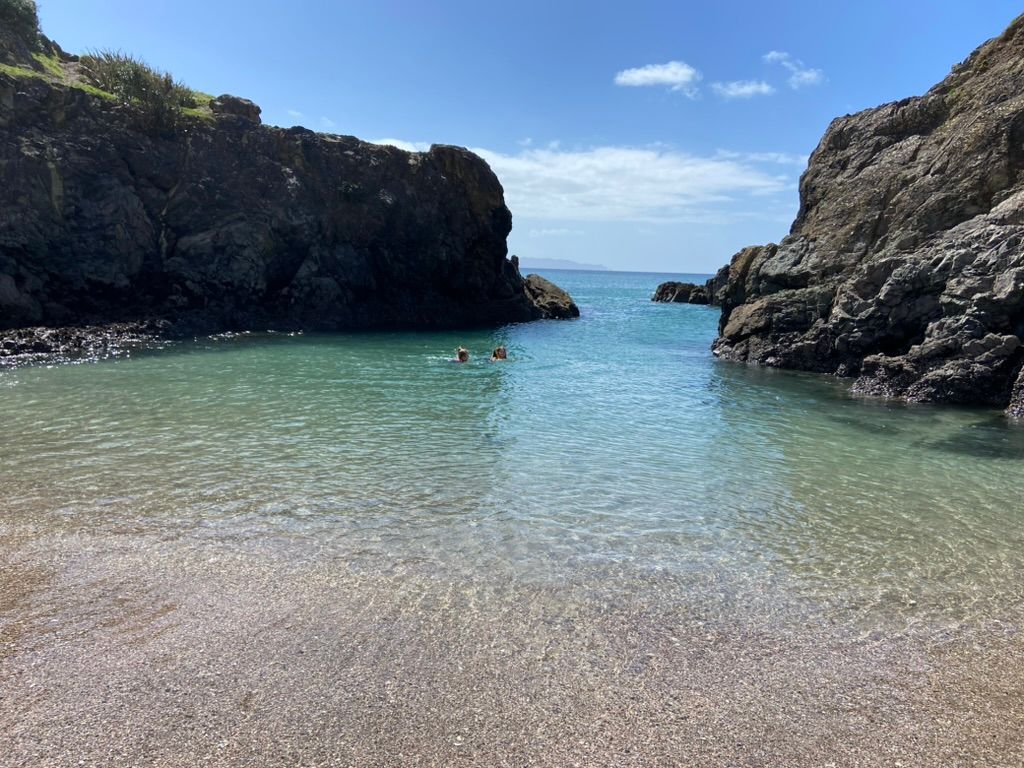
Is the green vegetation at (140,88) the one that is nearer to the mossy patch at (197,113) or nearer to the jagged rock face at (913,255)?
the mossy patch at (197,113)

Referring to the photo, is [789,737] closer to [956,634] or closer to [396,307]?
[956,634]

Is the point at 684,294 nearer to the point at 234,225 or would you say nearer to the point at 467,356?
the point at 234,225

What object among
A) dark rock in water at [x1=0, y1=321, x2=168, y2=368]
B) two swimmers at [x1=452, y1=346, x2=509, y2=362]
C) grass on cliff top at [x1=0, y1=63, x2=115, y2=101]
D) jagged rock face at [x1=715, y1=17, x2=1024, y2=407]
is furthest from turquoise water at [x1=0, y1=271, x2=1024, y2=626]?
grass on cliff top at [x1=0, y1=63, x2=115, y2=101]

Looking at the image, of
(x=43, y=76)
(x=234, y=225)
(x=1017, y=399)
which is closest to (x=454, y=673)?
(x=1017, y=399)

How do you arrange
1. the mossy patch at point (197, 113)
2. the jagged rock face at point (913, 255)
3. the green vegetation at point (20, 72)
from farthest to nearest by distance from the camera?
the mossy patch at point (197, 113) → the green vegetation at point (20, 72) → the jagged rock face at point (913, 255)

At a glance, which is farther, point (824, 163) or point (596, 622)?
point (824, 163)

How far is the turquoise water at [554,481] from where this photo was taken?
26.9 feet

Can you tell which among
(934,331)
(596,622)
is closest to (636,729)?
(596,622)

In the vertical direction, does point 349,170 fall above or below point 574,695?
above

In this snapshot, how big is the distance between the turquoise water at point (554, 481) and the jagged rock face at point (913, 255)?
9.45 feet

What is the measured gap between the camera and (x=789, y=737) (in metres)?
4.99

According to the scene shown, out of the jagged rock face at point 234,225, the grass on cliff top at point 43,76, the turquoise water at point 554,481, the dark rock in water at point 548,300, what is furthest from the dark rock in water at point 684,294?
the grass on cliff top at point 43,76

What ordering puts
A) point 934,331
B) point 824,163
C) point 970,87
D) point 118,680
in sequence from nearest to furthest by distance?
point 118,680 < point 934,331 < point 970,87 < point 824,163

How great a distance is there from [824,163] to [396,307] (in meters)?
29.0
